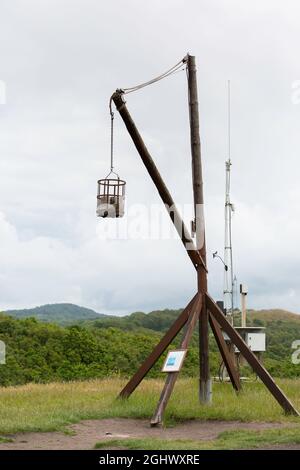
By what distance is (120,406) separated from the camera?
44.5 feet

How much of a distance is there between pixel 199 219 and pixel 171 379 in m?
3.25

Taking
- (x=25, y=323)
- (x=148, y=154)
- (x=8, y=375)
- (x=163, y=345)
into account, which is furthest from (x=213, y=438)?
(x=25, y=323)

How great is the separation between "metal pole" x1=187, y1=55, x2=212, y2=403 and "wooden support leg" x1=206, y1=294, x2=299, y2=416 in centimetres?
22

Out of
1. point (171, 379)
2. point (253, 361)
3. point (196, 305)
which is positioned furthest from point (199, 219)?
point (171, 379)

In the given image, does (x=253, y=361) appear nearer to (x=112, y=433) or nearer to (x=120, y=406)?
(x=120, y=406)

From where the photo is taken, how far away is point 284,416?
1267 centimetres

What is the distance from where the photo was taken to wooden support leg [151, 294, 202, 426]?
1203 cm

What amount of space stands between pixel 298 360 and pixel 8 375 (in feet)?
38.1

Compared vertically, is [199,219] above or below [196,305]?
above

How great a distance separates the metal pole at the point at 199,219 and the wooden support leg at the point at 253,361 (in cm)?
22

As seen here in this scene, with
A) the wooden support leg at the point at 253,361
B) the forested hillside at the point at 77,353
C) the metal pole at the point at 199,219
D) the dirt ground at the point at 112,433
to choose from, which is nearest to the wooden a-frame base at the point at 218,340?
the wooden support leg at the point at 253,361

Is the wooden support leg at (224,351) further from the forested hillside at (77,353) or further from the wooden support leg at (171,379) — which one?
the forested hillside at (77,353)

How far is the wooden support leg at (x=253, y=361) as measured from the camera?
510 inches

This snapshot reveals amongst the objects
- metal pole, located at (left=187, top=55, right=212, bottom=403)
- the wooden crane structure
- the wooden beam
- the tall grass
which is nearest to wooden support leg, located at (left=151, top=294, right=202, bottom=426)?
the wooden crane structure
